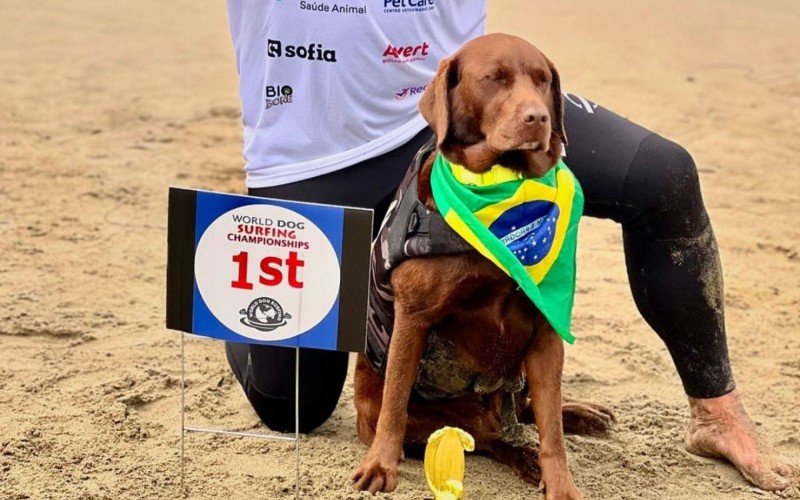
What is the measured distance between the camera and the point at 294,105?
3598 mm

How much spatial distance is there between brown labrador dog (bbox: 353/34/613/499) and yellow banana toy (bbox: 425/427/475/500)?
0.65 feet

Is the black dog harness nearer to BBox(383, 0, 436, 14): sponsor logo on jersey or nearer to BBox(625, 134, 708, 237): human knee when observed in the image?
BBox(383, 0, 436, 14): sponsor logo on jersey

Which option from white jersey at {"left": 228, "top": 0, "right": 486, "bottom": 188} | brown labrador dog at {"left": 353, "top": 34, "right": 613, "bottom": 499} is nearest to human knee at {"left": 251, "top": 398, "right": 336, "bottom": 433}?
brown labrador dog at {"left": 353, "top": 34, "right": 613, "bottom": 499}

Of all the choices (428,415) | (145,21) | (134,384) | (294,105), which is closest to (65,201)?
(134,384)

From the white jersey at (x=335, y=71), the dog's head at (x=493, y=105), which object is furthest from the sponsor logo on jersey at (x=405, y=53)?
the dog's head at (x=493, y=105)

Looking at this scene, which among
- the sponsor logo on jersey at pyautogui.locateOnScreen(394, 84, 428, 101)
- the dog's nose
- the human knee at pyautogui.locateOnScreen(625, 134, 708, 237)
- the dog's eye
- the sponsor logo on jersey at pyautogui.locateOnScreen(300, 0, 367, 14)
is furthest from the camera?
the sponsor logo on jersey at pyautogui.locateOnScreen(394, 84, 428, 101)

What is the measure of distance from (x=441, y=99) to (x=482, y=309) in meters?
0.54

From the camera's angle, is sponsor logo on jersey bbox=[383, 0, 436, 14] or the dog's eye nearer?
the dog's eye

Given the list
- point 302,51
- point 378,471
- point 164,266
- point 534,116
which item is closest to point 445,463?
point 378,471

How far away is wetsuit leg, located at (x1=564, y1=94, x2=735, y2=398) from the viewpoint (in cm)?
332

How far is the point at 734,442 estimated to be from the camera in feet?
11.1

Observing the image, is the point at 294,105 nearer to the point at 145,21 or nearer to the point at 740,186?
the point at 740,186

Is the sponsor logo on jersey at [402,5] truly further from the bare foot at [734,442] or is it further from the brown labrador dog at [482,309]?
the bare foot at [734,442]

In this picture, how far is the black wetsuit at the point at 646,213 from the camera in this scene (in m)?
3.33
